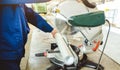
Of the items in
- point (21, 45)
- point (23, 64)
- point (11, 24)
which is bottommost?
point (23, 64)

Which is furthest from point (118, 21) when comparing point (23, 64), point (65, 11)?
point (23, 64)

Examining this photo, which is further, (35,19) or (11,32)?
(35,19)

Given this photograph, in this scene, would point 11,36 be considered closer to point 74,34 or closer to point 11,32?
point 11,32

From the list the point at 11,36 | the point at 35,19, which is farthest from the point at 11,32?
the point at 35,19

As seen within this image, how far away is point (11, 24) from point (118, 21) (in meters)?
0.93

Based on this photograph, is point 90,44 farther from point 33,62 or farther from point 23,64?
point 23,64

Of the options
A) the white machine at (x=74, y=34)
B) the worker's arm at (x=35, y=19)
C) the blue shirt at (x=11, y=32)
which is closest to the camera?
the white machine at (x=74, y=34)

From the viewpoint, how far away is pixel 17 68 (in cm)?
83

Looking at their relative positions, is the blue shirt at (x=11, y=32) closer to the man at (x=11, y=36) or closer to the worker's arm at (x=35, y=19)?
the man at (x=11, y=36)

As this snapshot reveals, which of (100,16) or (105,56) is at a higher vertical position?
(100,16)

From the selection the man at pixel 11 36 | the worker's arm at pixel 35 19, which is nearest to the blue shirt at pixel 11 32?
the man at pixel 11 36

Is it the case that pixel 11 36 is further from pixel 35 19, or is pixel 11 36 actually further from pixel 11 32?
pixel 35 19

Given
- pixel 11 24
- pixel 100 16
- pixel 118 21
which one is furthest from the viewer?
pixel 118 21

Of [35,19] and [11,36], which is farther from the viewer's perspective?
[35,19]
